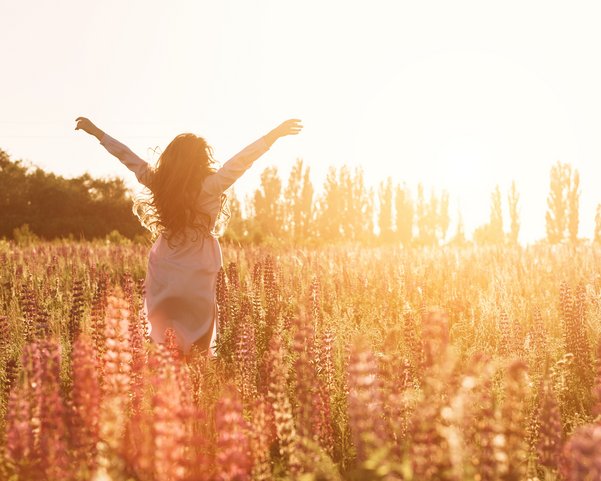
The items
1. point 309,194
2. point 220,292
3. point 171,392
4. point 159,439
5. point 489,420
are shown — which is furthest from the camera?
point 309,194

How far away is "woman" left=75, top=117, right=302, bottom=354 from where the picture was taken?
5.36 meters

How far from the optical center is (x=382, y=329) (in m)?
6.09

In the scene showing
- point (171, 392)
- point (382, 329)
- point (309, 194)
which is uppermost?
point (309, 194)

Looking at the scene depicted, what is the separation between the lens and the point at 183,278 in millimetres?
5539

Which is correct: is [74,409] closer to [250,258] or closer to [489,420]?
[489,420]

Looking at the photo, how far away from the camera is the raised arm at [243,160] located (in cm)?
525

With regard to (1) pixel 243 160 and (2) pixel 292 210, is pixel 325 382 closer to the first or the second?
(1) pixel 243 160

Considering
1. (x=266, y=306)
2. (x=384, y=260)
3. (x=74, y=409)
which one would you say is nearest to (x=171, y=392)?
(x=74, y=409)

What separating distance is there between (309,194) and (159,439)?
5427cm

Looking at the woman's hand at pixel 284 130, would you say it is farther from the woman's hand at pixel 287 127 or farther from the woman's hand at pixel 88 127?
the woman's hand at pixel 88 127

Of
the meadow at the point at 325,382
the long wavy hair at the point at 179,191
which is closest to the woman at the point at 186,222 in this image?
the long wavy hair at the point at 179,191

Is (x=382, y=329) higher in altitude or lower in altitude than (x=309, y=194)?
lower

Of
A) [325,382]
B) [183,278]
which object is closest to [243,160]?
[183,278]

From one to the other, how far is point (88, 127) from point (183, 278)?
1825mm
